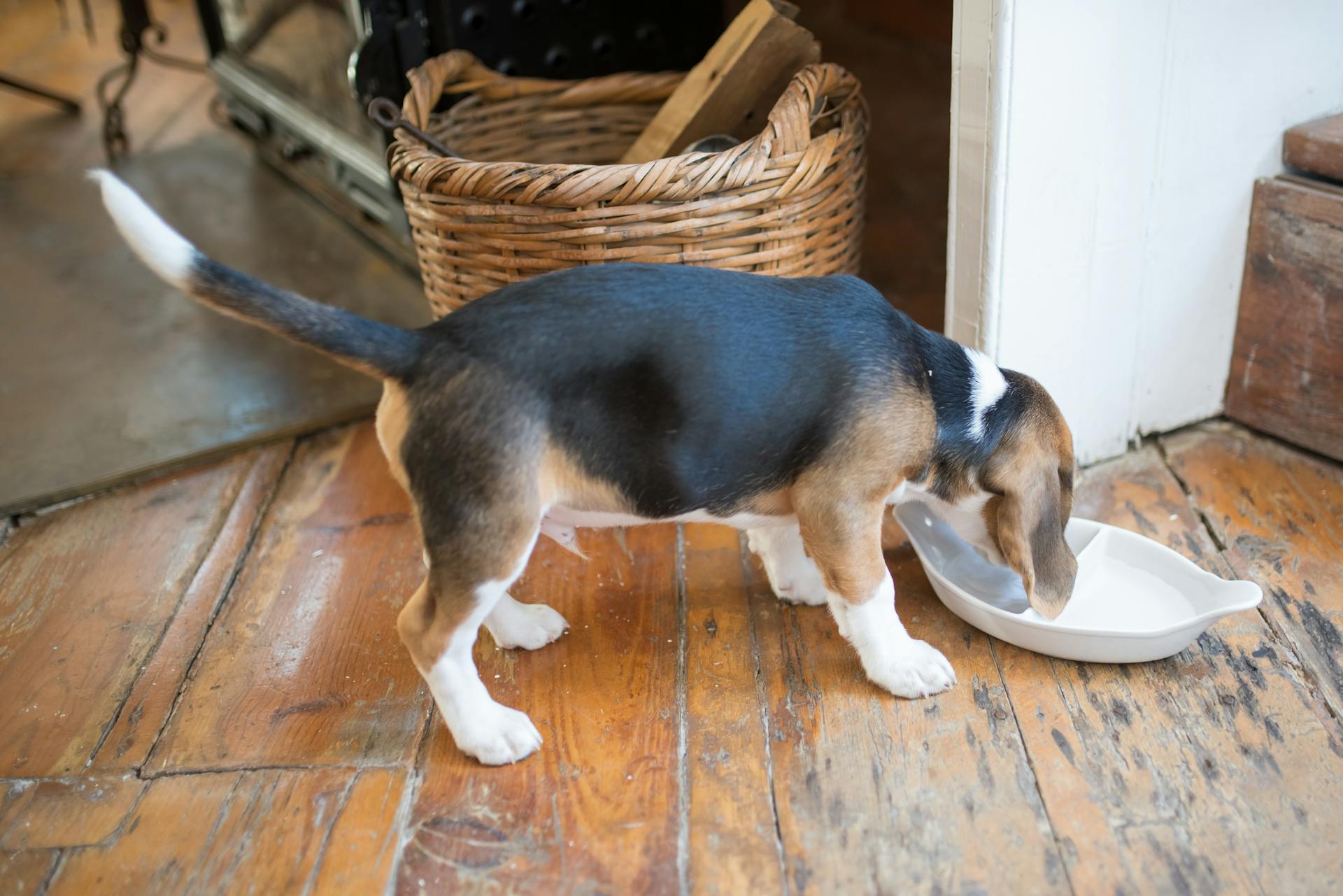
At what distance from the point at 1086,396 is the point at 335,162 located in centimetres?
212

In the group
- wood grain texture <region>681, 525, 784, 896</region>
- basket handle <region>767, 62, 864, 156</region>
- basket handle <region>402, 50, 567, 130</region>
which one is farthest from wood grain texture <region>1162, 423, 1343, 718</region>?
basket handle <region>402, 50, 567, 130</region>

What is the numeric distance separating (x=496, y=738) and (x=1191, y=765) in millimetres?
880

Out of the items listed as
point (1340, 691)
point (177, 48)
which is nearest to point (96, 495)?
point (1340, 691)

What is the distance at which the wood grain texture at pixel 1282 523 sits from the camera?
5.50 ft

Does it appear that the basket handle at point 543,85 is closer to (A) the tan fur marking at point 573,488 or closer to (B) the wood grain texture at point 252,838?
(A) the tan fur marking at point 573,488

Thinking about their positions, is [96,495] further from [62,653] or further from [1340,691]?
[1340,691]

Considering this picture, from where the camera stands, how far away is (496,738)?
1.54m

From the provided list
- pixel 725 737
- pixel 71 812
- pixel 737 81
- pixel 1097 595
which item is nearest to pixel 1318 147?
pixel 1097 595

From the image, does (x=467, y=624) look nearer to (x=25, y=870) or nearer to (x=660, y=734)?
(x=660, y=734)

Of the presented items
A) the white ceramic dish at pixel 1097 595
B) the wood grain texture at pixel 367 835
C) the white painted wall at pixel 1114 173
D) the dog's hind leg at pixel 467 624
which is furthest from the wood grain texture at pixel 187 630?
the white painted wall at pixel 1114 173

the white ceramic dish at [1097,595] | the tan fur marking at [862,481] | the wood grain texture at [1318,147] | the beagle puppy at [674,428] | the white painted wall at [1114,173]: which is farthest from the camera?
the wood grain texture at [1318,147]

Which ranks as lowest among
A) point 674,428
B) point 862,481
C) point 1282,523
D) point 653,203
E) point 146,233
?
point 1282,523

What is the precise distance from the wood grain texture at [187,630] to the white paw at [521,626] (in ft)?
1.55

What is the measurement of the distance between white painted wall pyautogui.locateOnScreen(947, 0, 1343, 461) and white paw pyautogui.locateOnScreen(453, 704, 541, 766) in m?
0.95
